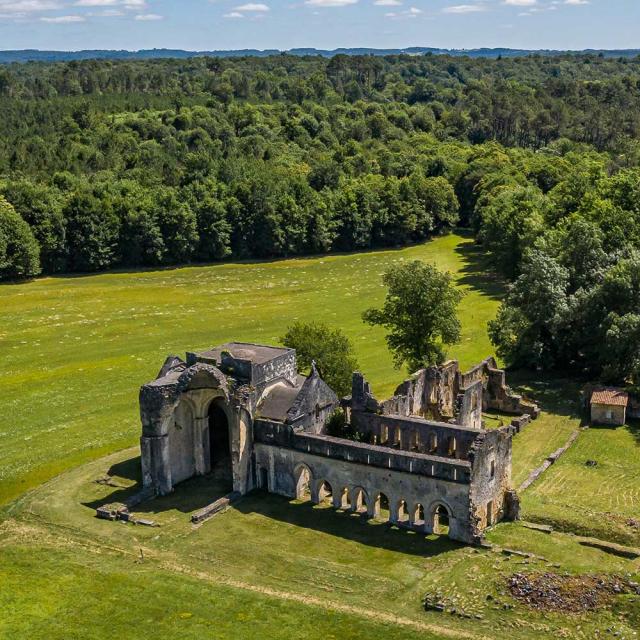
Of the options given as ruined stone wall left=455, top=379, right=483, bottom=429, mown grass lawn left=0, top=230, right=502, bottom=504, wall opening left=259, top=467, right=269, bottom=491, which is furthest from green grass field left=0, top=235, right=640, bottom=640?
ruined stone wall left=455, top=379, right=483, bottom=429

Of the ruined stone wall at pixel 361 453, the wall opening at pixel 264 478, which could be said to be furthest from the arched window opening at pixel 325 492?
the wall opening at pixel 264 478

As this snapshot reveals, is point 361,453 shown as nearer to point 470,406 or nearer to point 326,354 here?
point 470,406

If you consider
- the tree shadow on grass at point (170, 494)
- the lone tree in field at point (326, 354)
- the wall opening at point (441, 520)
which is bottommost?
the tree shadow on grass at point (170, 494)

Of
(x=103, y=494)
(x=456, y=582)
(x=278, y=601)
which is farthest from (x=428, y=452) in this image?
(x=103, y=494)

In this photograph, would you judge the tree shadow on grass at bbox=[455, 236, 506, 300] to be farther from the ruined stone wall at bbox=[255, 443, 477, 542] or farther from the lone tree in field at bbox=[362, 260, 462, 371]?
the ruined stone wall at bbox=[255, 443, 477, 542]

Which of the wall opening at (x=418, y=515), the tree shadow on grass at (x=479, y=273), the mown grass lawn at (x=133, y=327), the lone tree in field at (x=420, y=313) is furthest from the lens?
the tree shadow on grass at (x=479, y=273)

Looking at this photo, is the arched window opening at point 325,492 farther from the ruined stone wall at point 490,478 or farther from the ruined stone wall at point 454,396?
the ruined stone wall at point 490,478
